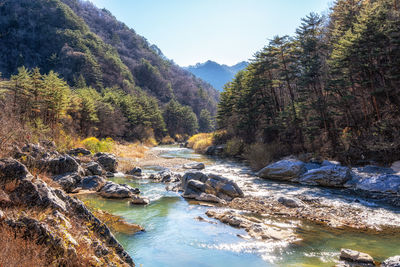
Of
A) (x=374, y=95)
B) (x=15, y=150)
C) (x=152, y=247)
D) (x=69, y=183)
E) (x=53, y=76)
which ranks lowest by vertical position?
(x=152, y=247)

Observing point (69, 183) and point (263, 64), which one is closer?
point (69, 183)

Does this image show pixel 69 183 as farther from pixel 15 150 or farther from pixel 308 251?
pixel 308 251

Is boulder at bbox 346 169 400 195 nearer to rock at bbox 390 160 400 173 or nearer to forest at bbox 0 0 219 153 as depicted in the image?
rock at bbox 390 160 400 173

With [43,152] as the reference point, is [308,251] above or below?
below

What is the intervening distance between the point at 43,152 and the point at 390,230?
15.5m

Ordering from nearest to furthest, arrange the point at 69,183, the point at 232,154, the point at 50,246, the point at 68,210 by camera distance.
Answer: the point at 50,246 < the point at 68,210 < the point at 69,183 < the point at 232,154

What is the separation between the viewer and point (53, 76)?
85.7 ft

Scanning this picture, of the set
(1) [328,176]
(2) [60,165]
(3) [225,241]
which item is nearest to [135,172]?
(2) [60,165]

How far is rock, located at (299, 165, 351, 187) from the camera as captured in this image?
1412cm

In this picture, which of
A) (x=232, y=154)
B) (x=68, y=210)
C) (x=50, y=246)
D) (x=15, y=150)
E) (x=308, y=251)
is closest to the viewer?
(x=50, y=246)

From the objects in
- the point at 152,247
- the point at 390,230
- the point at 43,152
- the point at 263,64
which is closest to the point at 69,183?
the point at 43,152

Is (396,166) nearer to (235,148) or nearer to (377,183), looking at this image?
(377,183)

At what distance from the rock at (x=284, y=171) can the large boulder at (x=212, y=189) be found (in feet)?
17.3

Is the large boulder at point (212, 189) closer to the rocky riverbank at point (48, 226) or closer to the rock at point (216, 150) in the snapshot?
the rocky riverbank at point (48, 226)
